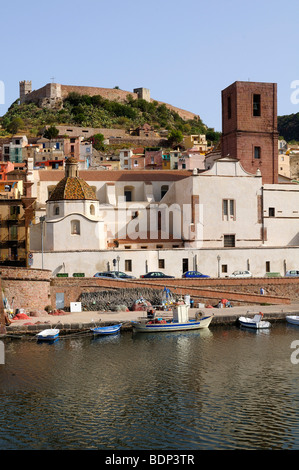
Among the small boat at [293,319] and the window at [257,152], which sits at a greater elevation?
the window at [257,152]

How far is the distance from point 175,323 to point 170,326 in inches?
14.2

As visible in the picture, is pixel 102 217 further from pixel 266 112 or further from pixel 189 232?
pixel 266 112

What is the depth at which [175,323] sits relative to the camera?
121 ft

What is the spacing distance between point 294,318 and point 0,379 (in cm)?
2000

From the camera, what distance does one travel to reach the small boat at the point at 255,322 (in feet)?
123

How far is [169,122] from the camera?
14150 centimetres

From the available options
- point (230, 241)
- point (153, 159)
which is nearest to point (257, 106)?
point (230, 241)

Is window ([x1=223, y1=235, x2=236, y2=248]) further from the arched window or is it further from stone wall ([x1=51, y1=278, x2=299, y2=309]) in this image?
the arched window

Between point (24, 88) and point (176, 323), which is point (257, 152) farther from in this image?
point (24, 88)

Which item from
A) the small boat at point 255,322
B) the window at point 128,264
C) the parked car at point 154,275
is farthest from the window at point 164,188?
the small boat at point 255,322

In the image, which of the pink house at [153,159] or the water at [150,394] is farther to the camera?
the pink house at [153,159]

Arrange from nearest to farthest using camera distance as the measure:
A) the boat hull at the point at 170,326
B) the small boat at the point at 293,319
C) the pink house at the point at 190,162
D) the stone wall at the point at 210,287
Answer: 1. the boat hull at the point at 170,326
2. the small boat at the point at 293,319
3. the stone wall at the point at 210,287
4. the pink house at the point at 190,162

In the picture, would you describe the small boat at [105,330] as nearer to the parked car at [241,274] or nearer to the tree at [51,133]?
the parked car at [241,274]

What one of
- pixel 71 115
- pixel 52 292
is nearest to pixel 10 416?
pixel 52 292
